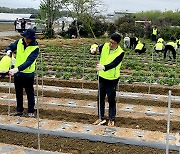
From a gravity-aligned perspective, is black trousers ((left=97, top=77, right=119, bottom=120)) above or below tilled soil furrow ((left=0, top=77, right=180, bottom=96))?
above

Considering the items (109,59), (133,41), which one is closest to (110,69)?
(109,59)

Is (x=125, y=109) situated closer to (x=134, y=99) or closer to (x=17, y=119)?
(x=134, y=99)

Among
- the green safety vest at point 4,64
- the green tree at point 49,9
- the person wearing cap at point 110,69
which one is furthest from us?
the green tree at point 49,9

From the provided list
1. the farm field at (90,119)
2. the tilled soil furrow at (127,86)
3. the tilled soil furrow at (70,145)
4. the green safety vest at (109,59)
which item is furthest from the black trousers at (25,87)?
the tilled soil furrow at (127,86)

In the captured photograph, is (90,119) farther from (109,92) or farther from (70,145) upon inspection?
(70,145)

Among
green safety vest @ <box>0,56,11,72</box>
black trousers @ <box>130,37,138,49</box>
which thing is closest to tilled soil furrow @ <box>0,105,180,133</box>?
green safety vest @ <box>0,56,11,72</box>

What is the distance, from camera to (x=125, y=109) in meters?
6.98

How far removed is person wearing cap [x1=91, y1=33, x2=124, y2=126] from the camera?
5637 millimetres

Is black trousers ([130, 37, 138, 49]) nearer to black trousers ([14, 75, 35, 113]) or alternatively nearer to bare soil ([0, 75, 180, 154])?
bare soil ([0, 75, 180, 154])

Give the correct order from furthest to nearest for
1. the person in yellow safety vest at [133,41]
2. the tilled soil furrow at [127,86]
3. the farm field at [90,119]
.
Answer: the person in yellow safety vest at [133,41] → the tilled soil furrow at [127,86] → the farm field at [90,119]

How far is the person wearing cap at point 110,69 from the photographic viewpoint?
18.5ft

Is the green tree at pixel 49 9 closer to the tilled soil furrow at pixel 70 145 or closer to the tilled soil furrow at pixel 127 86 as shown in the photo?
the tilled soil furrow at pixel 127 86

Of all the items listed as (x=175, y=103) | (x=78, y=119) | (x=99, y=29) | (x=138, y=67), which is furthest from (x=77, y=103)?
(x=99, y=29)

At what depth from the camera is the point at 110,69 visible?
5711 millimetres
